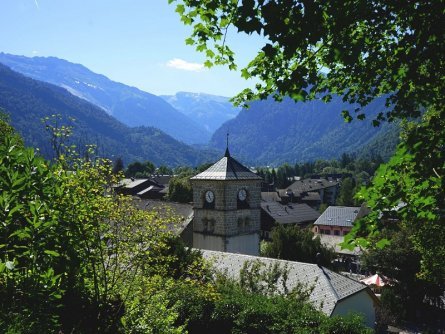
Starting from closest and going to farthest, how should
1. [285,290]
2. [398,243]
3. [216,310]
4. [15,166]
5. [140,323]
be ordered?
[15,166]
[140,323]
[216,310]
[285,290]
[398,243]

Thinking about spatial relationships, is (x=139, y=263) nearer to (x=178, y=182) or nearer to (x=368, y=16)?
(x=368, y=16)

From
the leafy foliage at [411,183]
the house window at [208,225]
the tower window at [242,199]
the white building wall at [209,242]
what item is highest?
the leafy foliage at [411,183]

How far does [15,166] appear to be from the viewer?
6605mm

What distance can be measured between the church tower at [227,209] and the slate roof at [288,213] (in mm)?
25908

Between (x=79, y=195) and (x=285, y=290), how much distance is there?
12857 millimetres

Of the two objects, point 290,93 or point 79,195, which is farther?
point 79,195

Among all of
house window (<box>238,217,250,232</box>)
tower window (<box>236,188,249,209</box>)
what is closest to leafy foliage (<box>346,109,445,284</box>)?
tower window (<box>236,188,249,209</box>)

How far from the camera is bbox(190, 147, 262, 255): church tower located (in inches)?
1276

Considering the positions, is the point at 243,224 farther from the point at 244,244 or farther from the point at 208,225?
the point at 208,225

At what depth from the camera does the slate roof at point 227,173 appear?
32.9m

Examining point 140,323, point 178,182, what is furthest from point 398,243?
point 178,182

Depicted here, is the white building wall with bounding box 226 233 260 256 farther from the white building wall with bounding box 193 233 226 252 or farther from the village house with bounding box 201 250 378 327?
the village house with bounding box 201 250 378 327

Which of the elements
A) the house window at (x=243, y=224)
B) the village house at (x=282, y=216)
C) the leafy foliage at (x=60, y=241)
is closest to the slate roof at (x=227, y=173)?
the house window at (x=243, y=224)

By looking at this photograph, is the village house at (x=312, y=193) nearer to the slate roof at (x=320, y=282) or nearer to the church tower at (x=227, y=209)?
the church tower at (x=227, y=209)
